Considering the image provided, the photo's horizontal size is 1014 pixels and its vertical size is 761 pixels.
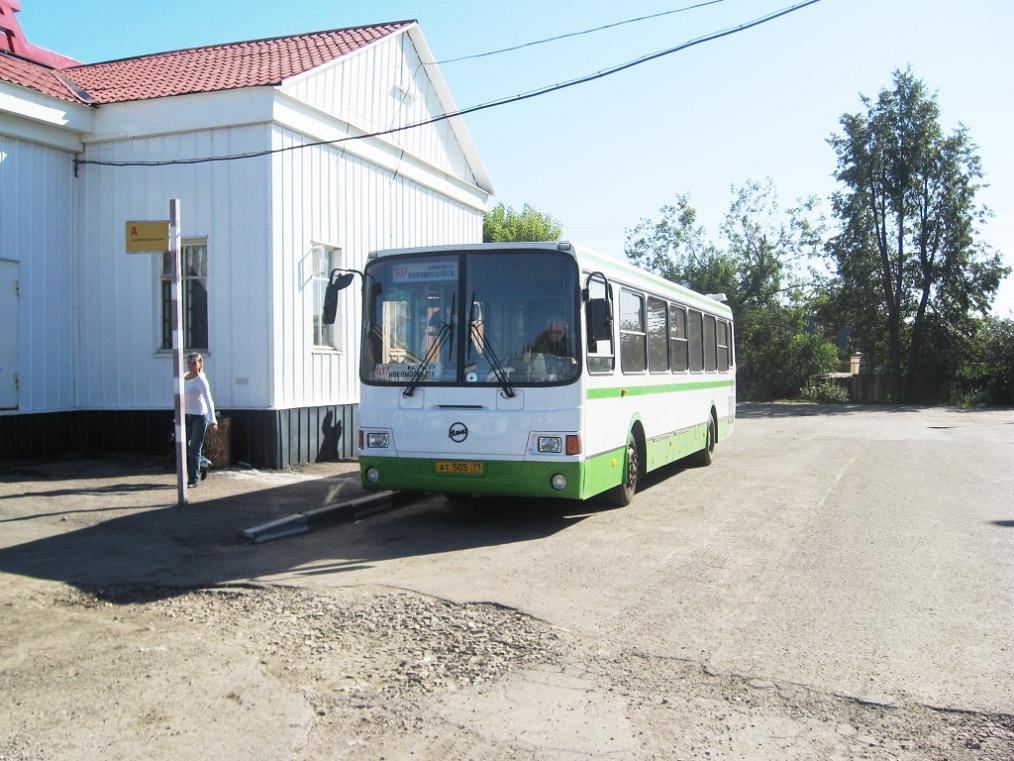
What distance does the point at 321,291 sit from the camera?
15367 millimetres

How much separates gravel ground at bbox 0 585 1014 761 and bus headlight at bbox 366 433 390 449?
3.46m

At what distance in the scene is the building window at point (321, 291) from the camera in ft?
49.4

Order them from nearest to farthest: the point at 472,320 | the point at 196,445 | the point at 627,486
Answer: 1. the point at 472,320
2. the point at 627,486
3. the point at 196,445

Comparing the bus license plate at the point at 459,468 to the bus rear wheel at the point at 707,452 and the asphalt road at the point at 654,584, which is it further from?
the bus rear wheel at the point at 707,452

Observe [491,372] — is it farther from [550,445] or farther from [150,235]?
[150,235]

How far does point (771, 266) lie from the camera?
181 feet

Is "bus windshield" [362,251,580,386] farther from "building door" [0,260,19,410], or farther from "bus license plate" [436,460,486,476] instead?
"building door" [0,260,19,410]

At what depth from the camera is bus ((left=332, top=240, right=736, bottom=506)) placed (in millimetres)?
9117

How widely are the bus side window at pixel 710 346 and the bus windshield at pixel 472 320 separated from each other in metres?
6.88

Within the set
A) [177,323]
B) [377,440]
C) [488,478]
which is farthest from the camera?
[177,323]

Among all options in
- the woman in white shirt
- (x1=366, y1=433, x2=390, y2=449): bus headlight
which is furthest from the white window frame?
(x1=366, y1=433, x2=390, y2=449): bus headlight

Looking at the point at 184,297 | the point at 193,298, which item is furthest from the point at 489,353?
the point at 184,297

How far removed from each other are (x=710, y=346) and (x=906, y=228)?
34.7m

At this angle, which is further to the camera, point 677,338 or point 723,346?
point 723,346
